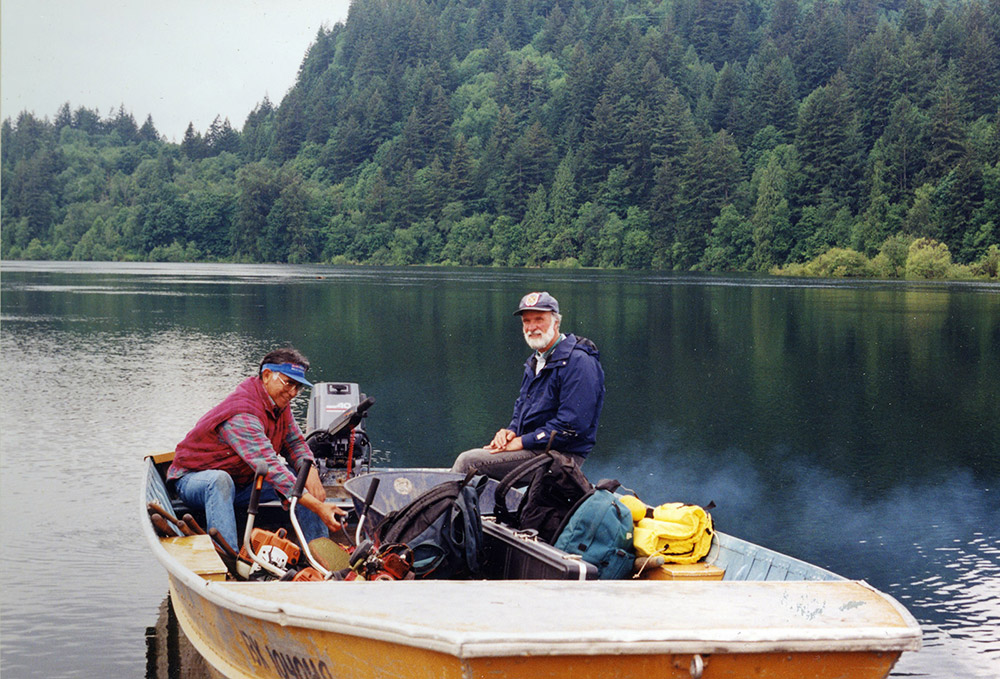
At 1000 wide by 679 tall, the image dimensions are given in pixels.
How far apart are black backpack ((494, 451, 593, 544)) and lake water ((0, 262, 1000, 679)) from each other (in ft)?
9.43

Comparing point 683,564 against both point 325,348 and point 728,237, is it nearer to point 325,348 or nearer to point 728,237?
point 325,348

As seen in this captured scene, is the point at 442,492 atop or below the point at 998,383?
atop

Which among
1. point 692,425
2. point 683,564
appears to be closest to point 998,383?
point 692,425

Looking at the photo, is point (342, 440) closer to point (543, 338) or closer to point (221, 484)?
point (221, 484)

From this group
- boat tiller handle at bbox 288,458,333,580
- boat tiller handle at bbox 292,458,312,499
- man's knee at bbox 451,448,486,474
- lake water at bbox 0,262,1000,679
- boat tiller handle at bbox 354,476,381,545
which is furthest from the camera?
lake water at bbox 0,262,1000,679

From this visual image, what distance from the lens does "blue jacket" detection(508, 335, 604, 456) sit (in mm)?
8609

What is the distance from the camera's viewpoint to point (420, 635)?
16.7 ft

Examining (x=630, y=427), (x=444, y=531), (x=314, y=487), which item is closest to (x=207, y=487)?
(x=314, y=487)

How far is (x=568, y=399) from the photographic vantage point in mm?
8625

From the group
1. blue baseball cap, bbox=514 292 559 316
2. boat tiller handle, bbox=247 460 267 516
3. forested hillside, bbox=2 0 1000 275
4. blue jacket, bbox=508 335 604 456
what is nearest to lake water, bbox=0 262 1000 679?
boat tiller handle, bbox=247 460 267 516

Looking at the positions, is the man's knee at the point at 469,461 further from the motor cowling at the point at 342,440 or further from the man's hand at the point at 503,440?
the motor cowling at the point at 342,440

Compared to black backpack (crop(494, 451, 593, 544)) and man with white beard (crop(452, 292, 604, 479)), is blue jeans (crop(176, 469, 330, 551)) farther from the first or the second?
black backpack (crop(494, 451, 593, 544))

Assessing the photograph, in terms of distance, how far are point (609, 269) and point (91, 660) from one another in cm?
11282

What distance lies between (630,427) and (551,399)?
10402 mm
